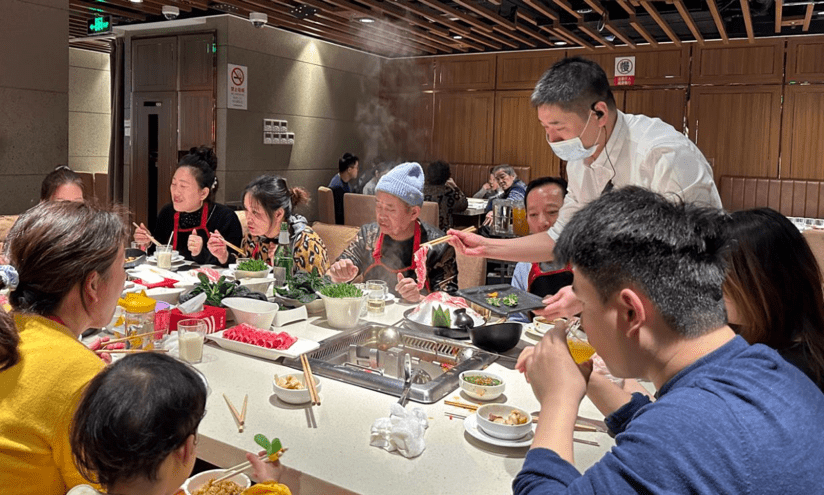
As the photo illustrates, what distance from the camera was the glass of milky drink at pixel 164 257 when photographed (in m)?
3.54

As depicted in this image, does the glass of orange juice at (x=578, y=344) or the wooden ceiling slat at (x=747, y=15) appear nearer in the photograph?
the glass of orange juice at (x=578, y=344)

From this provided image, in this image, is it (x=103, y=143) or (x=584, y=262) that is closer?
(x=584, y=262)

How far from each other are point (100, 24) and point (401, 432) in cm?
813

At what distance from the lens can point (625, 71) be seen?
903 centimetres

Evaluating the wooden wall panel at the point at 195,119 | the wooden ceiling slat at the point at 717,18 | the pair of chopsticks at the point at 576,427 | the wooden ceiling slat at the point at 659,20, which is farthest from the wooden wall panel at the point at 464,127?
the pair of chopsticks at the point at 576,427

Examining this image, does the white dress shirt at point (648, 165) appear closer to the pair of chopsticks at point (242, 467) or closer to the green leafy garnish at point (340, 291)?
the green leafy garnish at point (340, 291)

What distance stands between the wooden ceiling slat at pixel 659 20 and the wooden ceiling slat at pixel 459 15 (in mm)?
1818

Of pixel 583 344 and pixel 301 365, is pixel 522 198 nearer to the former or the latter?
pixel 301 365

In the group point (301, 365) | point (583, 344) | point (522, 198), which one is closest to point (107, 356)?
point (301, 365)

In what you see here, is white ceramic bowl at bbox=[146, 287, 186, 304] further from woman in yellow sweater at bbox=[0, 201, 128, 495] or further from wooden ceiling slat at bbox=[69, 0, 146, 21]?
wooden ceiling slat at bbox=[69, 0, 146, 21]

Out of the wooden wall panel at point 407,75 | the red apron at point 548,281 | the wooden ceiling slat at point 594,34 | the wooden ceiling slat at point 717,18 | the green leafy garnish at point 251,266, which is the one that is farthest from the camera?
the wooden wall panel at point 407,75

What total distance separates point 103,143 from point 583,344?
32.8 ft

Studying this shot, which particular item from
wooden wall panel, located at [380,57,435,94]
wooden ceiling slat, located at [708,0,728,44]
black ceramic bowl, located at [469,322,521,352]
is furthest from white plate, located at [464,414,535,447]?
wooden wall panel, located at [380,57,435,94]

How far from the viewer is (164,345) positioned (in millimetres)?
2188
